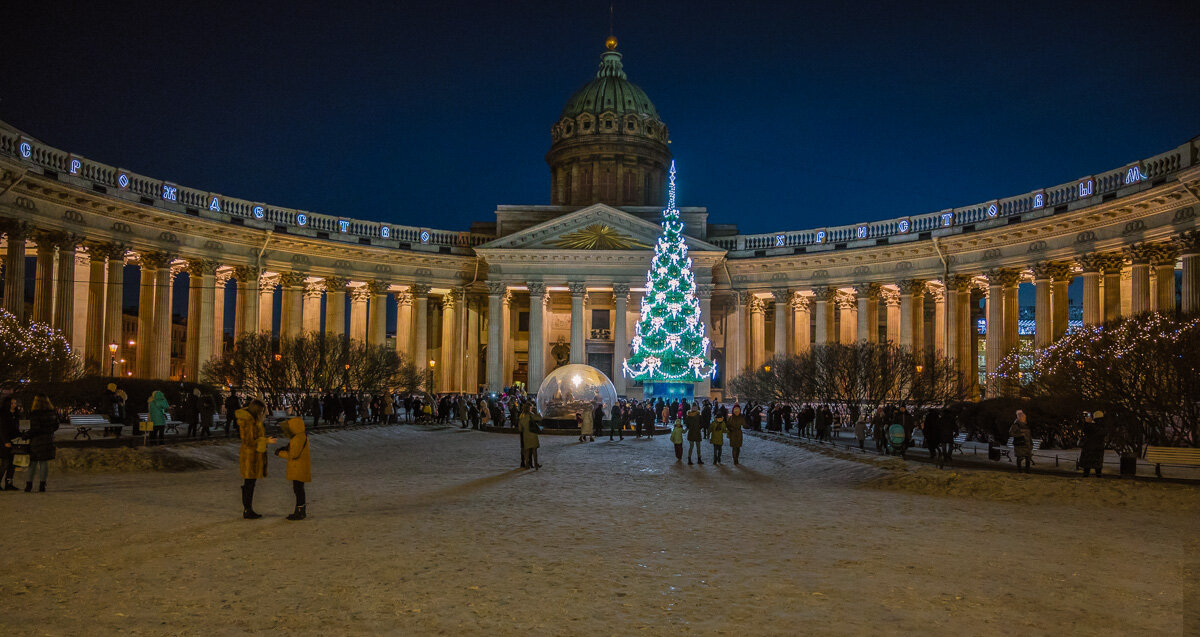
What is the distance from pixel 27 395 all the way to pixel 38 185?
15906 mm

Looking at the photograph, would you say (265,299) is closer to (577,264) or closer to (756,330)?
(577,264)

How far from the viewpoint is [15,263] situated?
104 ft

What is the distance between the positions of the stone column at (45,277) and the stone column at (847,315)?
40474mm

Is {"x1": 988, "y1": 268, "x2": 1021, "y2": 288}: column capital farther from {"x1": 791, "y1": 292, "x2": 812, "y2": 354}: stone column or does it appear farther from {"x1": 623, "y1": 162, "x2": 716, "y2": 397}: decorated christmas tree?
{"x1": 623, "y1": 162, "x2": 716, "y2": 397}: decorated christmas tree

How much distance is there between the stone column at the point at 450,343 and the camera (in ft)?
178

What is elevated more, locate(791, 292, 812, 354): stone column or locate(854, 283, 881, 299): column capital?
locate(854, 283, 881, 299): column capital

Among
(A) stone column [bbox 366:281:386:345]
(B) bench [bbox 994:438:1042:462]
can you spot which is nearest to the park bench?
(B) bench [bbox 994:438:1042:462]

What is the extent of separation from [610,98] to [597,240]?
19875mm

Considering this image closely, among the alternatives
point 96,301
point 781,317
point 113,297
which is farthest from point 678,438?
point 781,317

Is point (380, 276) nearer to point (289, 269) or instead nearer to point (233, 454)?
point (289, 269)

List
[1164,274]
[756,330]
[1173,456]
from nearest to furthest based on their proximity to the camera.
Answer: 1. [1173,456]
2. [1164,274]
3. [756,330]

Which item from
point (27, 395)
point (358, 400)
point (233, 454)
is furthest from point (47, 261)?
point (233, 454)

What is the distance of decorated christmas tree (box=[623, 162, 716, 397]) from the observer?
39656 mm

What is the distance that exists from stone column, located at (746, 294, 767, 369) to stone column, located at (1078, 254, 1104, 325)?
20.6 meters
